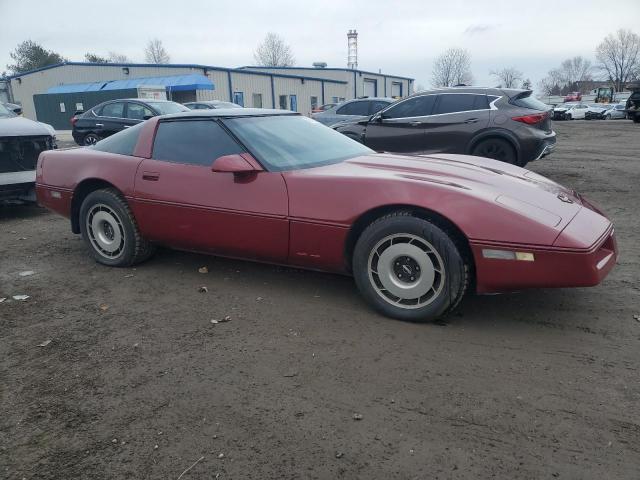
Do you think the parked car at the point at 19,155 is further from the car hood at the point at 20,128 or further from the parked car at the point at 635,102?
the parked car at the point at 635,102

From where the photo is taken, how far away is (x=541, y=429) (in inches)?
86.7

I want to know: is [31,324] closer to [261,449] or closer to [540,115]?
[261,449]

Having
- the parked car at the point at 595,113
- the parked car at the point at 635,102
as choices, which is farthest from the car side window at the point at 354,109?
the parked car at the point at 595,113

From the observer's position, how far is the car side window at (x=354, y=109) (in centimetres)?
1208

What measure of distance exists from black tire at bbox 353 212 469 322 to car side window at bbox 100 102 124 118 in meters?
11.7

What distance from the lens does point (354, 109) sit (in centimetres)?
1224

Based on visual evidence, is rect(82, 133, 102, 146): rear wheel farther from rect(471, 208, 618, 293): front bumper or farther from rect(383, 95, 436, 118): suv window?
rect(471, 208, 618, 293): front bumper

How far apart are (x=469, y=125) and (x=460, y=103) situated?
0.47 meters

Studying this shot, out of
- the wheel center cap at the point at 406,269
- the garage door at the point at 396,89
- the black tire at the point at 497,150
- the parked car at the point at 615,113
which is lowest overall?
the parked car at the point at 615,113

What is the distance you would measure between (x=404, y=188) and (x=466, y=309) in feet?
3.09

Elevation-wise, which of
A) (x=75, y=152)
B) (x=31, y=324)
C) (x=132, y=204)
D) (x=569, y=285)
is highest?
(x=75, y=152)

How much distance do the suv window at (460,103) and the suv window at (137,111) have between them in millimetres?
7289

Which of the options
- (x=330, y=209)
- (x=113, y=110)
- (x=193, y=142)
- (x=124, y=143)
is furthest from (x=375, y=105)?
(x=330, y=209)

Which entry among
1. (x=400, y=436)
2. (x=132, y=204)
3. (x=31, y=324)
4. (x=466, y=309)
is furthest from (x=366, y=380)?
(x=132, y=204)
